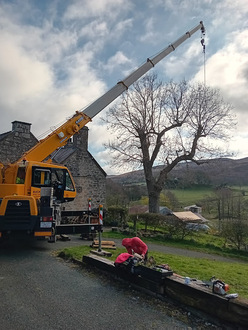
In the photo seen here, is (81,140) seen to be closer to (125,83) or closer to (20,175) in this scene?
(125,83)

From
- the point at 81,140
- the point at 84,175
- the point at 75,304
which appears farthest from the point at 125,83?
the point at 84,175

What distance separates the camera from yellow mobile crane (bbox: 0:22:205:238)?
877cm

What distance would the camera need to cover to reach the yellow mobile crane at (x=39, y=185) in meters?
8.77

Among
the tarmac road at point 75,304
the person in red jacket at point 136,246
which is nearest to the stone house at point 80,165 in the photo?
the tarmac road at point 75,304

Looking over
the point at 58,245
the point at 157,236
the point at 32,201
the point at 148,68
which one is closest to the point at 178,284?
the point at 32,201

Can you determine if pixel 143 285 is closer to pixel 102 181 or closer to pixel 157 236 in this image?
pixel 157 236

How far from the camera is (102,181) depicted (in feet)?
80.6

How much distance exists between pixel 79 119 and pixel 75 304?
8634 millimetres

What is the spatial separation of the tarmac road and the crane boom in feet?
16.8

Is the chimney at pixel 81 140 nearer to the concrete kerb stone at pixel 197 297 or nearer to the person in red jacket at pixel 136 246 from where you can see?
the person in red jacket at pixel 136 246

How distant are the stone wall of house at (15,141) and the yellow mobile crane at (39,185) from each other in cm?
943

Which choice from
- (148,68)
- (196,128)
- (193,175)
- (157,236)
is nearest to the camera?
(148,68)

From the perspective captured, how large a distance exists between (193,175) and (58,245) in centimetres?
1692

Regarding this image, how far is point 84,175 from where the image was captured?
926 inches
